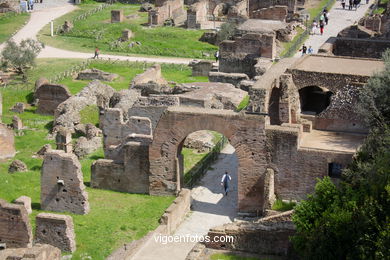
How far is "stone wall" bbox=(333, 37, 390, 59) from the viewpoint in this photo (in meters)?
36.0

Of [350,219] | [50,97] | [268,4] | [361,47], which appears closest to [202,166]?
[350,219]

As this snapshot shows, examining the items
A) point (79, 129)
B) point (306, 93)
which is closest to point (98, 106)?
point (79, 129)

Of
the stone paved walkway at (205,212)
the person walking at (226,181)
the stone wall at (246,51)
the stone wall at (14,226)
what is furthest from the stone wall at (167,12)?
the stone wall at (14,226)

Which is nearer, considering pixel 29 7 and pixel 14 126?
pixel 14 126

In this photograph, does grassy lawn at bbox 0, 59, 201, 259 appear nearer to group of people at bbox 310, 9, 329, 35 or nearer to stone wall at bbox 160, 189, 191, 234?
stone wall at bbox 160, 189, 191, 234

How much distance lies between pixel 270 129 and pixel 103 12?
3942 centimetres

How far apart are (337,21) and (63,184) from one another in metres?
32.2

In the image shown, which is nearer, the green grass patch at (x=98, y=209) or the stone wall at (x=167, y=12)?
the green grass patch at (x=98, y=209)

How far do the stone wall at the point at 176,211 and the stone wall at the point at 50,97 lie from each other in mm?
15105

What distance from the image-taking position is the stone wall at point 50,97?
3856 cm

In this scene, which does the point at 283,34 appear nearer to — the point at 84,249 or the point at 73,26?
the point at 73,26

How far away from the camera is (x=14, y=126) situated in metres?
36.1

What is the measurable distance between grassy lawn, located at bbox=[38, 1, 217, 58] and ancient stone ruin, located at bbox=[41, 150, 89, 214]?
26142 millimetres

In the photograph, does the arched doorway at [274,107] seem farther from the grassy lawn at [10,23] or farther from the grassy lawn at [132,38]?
the grassy lawn at [10,23]
